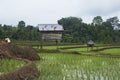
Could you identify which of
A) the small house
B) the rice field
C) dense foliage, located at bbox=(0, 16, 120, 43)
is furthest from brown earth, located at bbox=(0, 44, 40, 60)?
dense foliage, located at bbox=(0, 16, 120, 43)

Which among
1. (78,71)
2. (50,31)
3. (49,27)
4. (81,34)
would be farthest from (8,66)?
(81,34)

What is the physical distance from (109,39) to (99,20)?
2796 cm

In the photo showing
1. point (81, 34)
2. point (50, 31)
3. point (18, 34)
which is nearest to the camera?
point (50, 31)

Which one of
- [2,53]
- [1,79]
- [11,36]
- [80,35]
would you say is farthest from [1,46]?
[80,35]

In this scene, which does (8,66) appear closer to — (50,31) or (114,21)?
(50,31)

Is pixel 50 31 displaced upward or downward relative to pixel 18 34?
upward

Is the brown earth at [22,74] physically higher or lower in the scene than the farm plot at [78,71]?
higher

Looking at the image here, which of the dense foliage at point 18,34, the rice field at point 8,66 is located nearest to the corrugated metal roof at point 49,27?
the dense foliage at point 18,34

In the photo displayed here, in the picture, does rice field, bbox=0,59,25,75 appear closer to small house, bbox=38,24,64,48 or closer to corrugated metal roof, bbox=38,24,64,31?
small house, bbox=38,24,64,48

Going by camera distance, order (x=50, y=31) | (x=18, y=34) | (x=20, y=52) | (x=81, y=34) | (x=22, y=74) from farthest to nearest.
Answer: (x=81, y=34) → (x=18, y=34) → (x=50, y=31) → (x=20, y=52) → (x=22, y=74)

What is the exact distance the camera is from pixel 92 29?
5344 cm

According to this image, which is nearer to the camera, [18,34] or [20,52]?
[20,52]

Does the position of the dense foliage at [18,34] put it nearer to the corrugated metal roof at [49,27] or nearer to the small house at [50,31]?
the corrugated metal roof at [49,27]

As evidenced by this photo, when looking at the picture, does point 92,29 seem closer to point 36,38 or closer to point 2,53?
point 36,38
